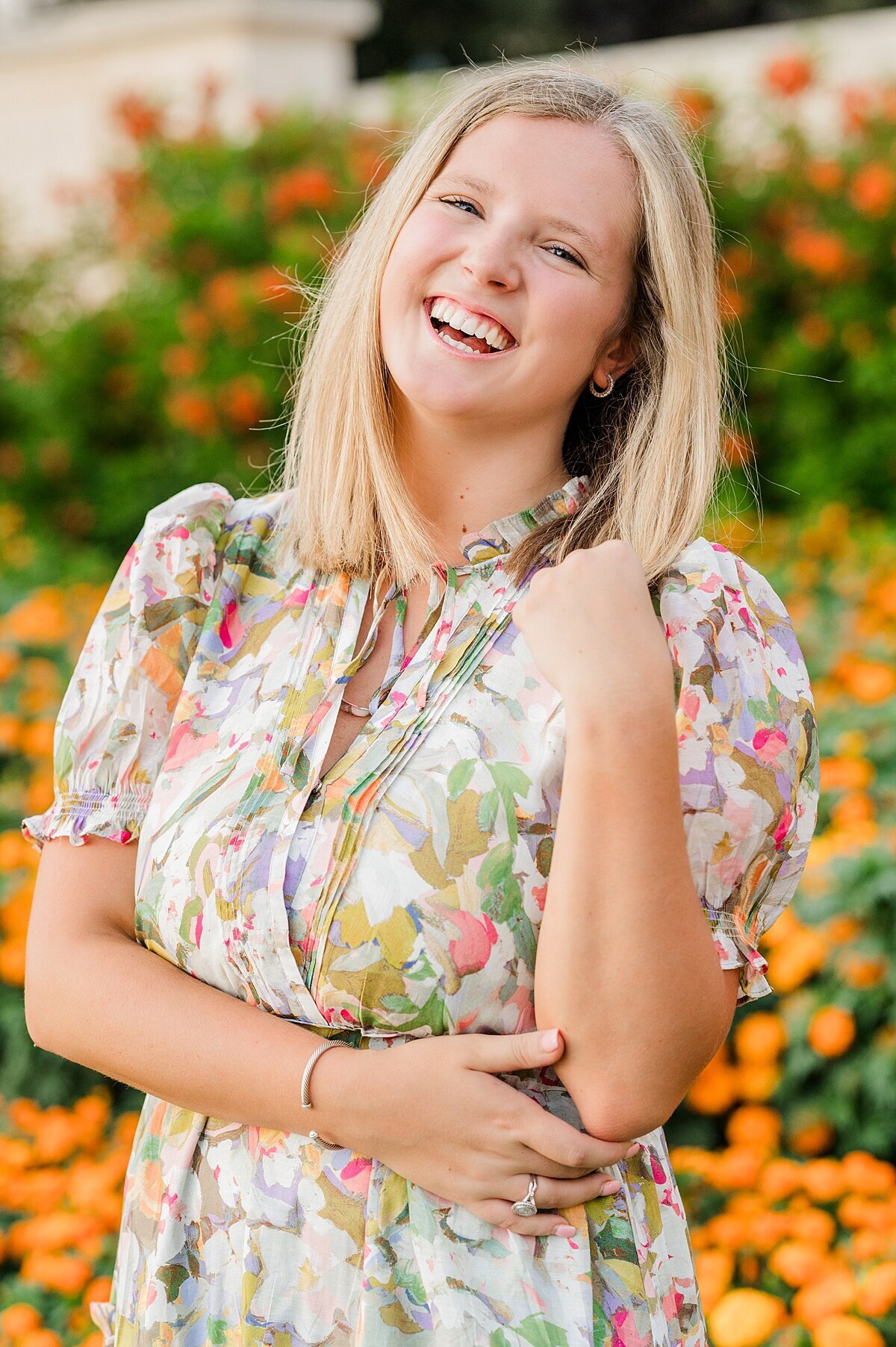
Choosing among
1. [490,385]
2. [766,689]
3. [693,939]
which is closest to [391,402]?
[490,385]

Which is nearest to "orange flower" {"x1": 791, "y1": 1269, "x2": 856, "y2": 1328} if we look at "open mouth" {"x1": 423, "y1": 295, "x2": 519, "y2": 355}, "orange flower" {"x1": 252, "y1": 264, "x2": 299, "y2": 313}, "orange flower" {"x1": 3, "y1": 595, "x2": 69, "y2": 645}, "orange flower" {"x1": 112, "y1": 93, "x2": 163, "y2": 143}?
"open mouth" {"x1": 423, "y1": 295, "x2": 519, "y2": 355}

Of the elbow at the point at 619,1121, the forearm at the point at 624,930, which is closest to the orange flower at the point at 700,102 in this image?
the forearm at the point at 624,930

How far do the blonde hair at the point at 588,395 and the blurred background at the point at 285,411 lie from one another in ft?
0.48

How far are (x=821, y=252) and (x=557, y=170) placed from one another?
3.95 meters

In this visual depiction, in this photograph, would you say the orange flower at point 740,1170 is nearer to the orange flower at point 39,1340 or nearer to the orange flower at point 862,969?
the orange flower at point 862,969

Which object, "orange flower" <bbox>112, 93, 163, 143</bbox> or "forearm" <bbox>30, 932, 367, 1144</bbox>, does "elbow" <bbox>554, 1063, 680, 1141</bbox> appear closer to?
"forearm" <bbox>30, 932, 367, 1144</bbox>

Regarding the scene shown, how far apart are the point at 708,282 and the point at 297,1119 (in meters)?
1.09

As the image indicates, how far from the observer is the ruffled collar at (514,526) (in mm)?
1798

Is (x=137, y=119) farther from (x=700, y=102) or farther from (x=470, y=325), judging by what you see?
(x=470, y=325)

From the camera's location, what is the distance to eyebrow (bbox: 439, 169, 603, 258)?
5.61 ft

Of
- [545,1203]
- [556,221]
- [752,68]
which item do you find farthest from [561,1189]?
[752,68]

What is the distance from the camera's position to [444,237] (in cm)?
173

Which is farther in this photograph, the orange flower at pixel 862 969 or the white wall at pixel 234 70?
the white wall at pixel 234 70

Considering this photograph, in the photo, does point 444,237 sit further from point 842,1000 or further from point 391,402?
point 842,1000
